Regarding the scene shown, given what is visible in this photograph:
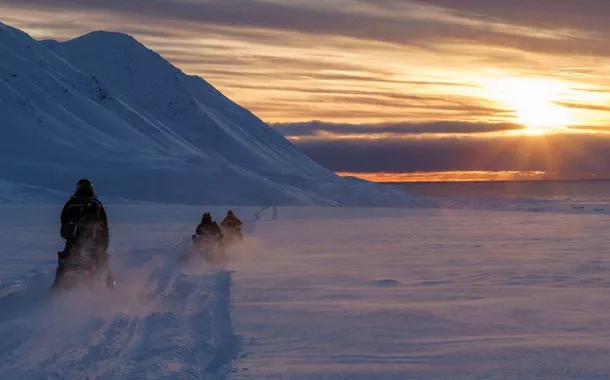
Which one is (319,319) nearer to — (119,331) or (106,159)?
(119,331)

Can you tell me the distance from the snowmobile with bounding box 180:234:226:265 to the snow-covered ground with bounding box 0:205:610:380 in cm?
43

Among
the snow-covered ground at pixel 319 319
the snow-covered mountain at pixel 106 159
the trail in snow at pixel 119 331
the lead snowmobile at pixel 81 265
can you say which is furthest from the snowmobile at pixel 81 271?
the snow-covered mountain at pixel 106 159

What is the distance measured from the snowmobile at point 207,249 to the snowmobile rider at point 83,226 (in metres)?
5.90

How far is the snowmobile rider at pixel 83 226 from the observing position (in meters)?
12.9

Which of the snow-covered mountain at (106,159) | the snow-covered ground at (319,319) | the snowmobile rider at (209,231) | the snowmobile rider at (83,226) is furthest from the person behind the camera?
the snow-covered mountain at (106,159)

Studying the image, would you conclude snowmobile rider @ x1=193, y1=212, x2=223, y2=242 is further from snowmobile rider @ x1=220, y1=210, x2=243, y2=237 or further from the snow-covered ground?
snowmobile rider @ x1=220, y1=210, x2=243, y2=237

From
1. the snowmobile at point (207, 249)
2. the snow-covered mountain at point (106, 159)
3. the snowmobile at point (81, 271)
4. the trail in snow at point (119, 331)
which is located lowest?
the trail in snow at point (119, 331)

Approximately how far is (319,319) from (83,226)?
409 cm

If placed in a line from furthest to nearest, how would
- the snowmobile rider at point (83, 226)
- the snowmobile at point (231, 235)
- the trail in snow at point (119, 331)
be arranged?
1. the snowmobile at point (231, 235)
2. the snowmobile rider at point (83, 226)
3. the trail in snow at point (119, 331)

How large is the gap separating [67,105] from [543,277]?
17079 cm

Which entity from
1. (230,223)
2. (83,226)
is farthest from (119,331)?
(230,223)

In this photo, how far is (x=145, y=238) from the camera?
28.0m

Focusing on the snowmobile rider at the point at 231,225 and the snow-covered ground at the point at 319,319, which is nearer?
the snow-covered ground at the point at 319,319

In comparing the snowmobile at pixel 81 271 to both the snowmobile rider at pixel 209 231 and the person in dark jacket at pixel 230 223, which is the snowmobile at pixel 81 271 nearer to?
the snowmobile rider at pixel 209 231
